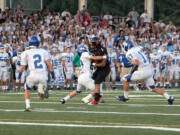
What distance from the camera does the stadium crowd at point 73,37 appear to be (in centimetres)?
2295

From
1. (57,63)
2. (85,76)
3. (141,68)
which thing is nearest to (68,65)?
(57,63)

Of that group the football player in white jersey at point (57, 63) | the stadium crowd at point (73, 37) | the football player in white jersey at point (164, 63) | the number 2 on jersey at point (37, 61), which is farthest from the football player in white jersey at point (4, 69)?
the number 2 on jersey at point (37, 61)

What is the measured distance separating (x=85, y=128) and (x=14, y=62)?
14.5m

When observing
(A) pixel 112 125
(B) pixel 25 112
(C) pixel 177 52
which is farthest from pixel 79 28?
(A) pixel 112 125

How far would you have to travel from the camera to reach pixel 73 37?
86.2 feet

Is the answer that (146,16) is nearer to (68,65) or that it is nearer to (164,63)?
(164,63)

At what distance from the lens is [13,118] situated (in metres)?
9.76

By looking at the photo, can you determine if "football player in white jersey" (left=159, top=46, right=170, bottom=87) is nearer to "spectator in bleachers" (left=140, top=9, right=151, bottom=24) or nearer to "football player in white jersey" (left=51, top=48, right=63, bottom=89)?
"football player in white jersey" (left=51, top=48, right=63, bottom=89)

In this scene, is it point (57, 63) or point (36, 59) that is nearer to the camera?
point (36, 59)

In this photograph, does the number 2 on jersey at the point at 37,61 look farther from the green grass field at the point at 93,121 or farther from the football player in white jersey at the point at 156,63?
the football player in white jersey at the point at 156,63

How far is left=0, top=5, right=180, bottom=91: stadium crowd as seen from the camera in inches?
904

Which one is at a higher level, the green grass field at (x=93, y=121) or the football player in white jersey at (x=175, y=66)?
the football player in white jersey at (x=175, y=66)

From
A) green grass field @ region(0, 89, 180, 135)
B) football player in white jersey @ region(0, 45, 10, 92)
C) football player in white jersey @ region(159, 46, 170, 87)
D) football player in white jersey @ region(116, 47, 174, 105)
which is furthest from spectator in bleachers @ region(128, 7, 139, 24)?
green grass field @ region(0, 89, 180, 135)

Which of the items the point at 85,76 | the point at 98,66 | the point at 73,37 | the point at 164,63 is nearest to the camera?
the point at 85,76
